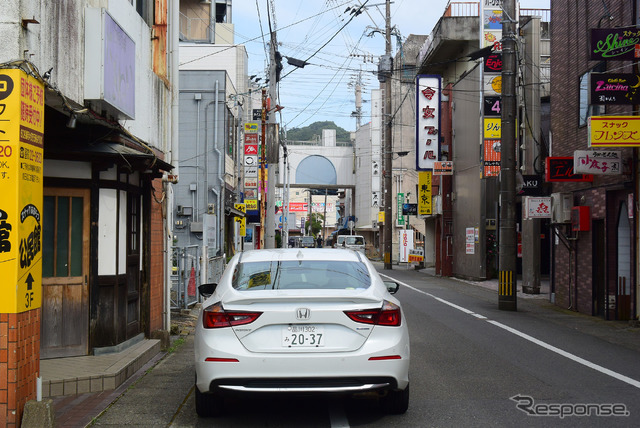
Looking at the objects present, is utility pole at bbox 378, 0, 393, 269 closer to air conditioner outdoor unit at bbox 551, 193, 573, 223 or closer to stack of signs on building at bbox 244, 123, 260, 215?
stack of signs on building at bbox 244, 123, 260, 215

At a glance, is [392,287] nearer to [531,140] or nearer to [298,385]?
[298,385]

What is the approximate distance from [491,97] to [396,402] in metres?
20.7

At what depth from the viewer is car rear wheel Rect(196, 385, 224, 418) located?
21.0ft

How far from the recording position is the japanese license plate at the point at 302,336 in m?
5.85

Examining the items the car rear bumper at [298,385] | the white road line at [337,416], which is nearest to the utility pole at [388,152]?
the white road line at [337,416]

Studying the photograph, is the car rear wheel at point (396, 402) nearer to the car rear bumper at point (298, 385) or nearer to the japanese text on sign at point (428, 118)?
the car rear bumper at point (298, 385)

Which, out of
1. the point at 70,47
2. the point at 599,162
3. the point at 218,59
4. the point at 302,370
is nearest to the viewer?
the point at 302,370

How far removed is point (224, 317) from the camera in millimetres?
5977

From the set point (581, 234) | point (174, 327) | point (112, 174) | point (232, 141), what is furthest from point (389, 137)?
point (112, 174)

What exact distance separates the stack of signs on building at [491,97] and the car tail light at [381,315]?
2034 centimetres

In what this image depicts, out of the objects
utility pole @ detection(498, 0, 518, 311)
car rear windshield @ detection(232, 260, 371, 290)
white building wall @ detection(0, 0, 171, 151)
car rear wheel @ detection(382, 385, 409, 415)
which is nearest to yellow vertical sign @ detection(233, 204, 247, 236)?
utility pole @ detection(498, 0, 518, 311)

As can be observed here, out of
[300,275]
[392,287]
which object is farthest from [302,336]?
[392,287]

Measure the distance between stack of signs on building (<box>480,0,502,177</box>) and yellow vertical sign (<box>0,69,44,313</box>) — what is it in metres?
21.4

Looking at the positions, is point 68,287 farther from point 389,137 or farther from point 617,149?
point 389,137
